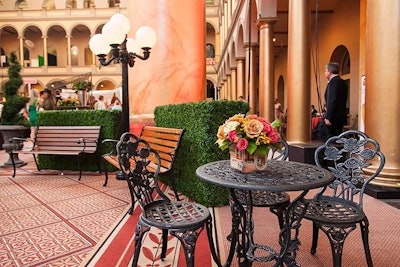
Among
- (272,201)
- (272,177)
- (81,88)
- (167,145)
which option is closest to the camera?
(272,177)

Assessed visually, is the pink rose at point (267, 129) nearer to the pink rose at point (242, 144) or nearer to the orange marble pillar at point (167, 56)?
the pink rose at point (242, 144)

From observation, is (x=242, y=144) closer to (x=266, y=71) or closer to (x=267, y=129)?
(x=267, y=129)

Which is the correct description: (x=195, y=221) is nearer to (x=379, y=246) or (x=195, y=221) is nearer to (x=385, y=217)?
(x=379, y=246)

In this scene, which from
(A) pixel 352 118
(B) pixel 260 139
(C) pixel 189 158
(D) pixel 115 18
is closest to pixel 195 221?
(B) pixel 260 139

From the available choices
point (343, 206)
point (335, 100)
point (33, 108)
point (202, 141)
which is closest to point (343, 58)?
point (335, 100)

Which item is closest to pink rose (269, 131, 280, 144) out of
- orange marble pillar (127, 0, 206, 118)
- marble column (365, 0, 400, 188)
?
marble column (365, 0, 400, 188)

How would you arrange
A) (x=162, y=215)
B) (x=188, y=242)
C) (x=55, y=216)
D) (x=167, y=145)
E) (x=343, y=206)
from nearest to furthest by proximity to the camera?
(x=188, y=242) → (x=162, y=215) → (x=343, y=206) → (x=55, y=216) → (x=167, y=145)

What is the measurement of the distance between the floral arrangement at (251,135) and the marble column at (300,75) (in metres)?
4.20

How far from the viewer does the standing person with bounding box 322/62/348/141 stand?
16.0 ft

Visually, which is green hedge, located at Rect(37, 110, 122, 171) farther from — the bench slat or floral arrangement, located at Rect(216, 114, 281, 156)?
floral arrangement, located at Rect(216, 114, 281, 156)

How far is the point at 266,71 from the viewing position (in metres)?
10.4

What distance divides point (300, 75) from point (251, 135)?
4.56 m

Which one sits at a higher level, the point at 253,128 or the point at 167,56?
the point at 167,56

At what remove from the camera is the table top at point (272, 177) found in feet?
5.89
